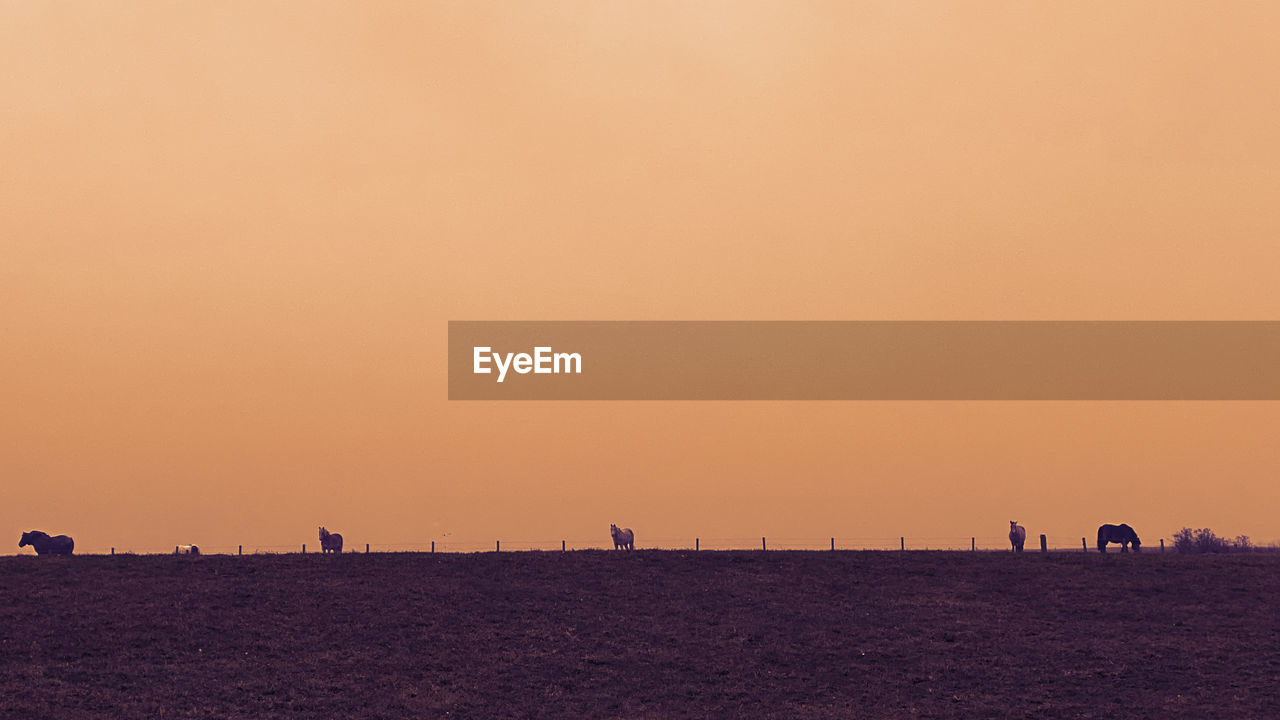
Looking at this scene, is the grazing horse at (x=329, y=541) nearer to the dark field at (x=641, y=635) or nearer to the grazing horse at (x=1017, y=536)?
the dark field at (x=641, y=635)

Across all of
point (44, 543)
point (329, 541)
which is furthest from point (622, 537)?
point (44, 543)

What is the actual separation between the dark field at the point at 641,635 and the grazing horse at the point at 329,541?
1693 centimetres

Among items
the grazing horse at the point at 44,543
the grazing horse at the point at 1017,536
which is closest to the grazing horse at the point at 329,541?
the grazing horse at the point at 44,543

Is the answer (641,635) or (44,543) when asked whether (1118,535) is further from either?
(44,543)

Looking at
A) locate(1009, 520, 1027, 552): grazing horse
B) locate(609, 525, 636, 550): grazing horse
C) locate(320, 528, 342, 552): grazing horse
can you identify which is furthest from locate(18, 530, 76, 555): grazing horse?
locate(1009, 520, 1027, 552): grazing horse

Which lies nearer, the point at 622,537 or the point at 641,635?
the point at 641,635

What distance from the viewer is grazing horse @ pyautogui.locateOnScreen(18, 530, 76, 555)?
70.8 meters

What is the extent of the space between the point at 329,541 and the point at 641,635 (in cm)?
Result: 3232

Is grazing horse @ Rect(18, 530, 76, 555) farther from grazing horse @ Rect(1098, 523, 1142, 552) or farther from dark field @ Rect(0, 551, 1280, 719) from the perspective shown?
grazing horse @ Rect(1098, 523, 1142, 552)

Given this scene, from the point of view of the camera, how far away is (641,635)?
1676 inches

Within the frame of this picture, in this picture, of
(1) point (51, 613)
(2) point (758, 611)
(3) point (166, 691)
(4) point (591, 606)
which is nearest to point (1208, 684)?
(2) point (758, 611)

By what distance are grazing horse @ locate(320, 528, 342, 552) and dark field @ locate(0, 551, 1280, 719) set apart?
16.9 metres

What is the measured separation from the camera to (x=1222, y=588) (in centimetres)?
5022

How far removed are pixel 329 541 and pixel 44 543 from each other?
17761mm
